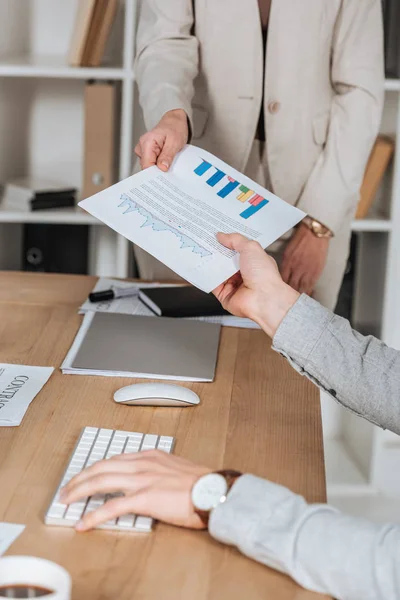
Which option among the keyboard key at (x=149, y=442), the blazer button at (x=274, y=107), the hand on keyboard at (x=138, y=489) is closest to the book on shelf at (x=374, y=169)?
the blazer button at (x=274, y=107)

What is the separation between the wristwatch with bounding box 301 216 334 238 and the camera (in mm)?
2096

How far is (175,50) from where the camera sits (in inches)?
79.3

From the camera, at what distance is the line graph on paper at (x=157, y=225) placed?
137 cm

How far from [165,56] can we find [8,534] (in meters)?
1.32

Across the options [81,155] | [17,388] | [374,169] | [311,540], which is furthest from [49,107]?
[311,540]

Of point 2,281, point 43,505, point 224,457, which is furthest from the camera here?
point 2,281

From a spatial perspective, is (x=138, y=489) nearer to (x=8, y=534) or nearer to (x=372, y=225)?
(x=8, y=534)

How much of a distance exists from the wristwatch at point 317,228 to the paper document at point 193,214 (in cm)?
57

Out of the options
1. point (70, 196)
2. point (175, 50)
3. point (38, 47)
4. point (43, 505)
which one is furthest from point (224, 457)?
point (38, 47)

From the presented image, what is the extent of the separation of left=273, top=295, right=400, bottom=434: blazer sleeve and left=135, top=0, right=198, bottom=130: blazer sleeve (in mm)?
823

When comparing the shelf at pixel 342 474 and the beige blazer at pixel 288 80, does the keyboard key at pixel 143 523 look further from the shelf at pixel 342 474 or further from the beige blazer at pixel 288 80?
the shelf at pixel 342 474

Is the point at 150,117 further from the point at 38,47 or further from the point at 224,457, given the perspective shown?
the point at 38,47

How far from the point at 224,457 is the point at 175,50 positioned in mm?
1148

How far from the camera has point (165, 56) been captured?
2.01 m
